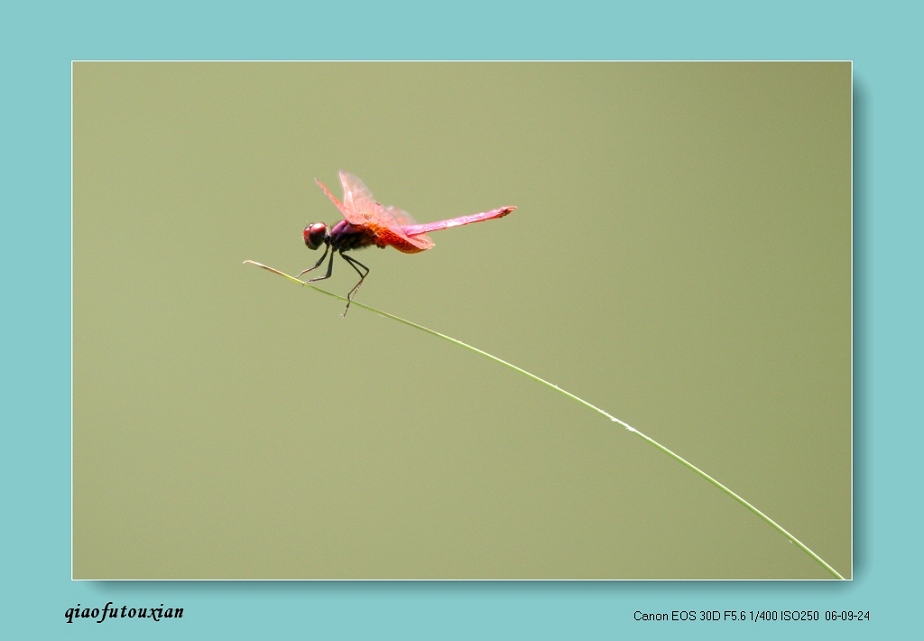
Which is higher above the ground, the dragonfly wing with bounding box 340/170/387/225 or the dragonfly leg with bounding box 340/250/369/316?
the dragonfly wing with bounding box 340/170/387/225

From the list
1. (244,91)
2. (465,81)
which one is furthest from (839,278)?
(244,91)

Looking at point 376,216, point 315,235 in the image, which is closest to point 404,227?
point 376,216

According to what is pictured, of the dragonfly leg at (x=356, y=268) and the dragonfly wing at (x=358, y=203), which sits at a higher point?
the dragonfly wing at (x=358, y=203)

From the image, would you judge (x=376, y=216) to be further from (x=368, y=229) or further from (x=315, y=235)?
(x=315, y=235)

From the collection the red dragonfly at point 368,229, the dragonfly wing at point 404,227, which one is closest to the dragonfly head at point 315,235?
the red dragonfly at point 368,229

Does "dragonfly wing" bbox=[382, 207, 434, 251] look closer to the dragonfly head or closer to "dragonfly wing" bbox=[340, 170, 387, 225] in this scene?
"dragonfly wing" bbox=[340, 170, 387, 225]

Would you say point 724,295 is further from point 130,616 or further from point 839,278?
point 130,616

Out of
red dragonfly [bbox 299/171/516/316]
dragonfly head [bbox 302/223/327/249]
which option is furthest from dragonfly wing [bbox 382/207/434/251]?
dragonfly head [bbox 302/223/327/249]

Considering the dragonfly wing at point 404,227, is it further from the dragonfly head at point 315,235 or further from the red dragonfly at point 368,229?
the dragonfly head at point 315,235
